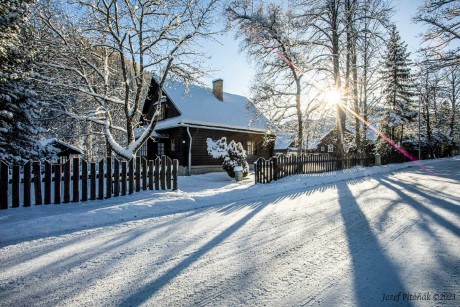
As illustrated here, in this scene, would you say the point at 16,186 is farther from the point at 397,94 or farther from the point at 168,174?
the point at 397,94

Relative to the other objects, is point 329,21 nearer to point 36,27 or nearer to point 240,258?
point 36,27

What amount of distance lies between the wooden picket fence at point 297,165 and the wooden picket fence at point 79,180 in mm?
4719

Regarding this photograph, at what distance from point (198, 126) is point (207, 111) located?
9.04 ft

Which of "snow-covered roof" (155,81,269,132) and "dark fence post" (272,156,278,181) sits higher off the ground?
"snow-covered roof" (155,81,269,132)

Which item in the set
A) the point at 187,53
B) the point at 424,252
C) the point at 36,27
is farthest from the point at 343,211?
the point at 36,27

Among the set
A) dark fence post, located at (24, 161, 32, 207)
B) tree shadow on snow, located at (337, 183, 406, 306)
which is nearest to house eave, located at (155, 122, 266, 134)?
dark fence post, located at (24, 161, 32, 207)

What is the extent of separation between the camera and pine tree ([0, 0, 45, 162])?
994 cm

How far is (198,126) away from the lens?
19078 mm

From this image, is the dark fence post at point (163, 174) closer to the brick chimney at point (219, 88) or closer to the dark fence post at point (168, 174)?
the dark fence post at point (168, 174)

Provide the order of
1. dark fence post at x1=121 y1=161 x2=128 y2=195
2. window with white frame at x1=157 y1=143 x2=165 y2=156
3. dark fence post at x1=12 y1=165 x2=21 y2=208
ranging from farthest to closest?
window with white frame at x1=157 y1=143 x2=165 y2=156 < dark fence post at x1=121 y1=161 x2=128 y2=195 < dark fence post at x1=12 y1=165 x2=21 y2=208

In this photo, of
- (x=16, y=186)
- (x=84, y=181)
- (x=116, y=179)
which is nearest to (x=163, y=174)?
(x=116, y=179)

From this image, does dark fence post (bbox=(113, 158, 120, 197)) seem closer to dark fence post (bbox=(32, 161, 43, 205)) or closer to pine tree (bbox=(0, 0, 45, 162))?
dark fence post (bbox=(32, 161, 43, 205))

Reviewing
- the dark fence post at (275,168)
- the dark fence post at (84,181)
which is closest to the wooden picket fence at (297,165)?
the dark fence post at (275,168)

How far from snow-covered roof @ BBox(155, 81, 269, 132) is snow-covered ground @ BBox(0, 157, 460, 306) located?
1288 centimetres
